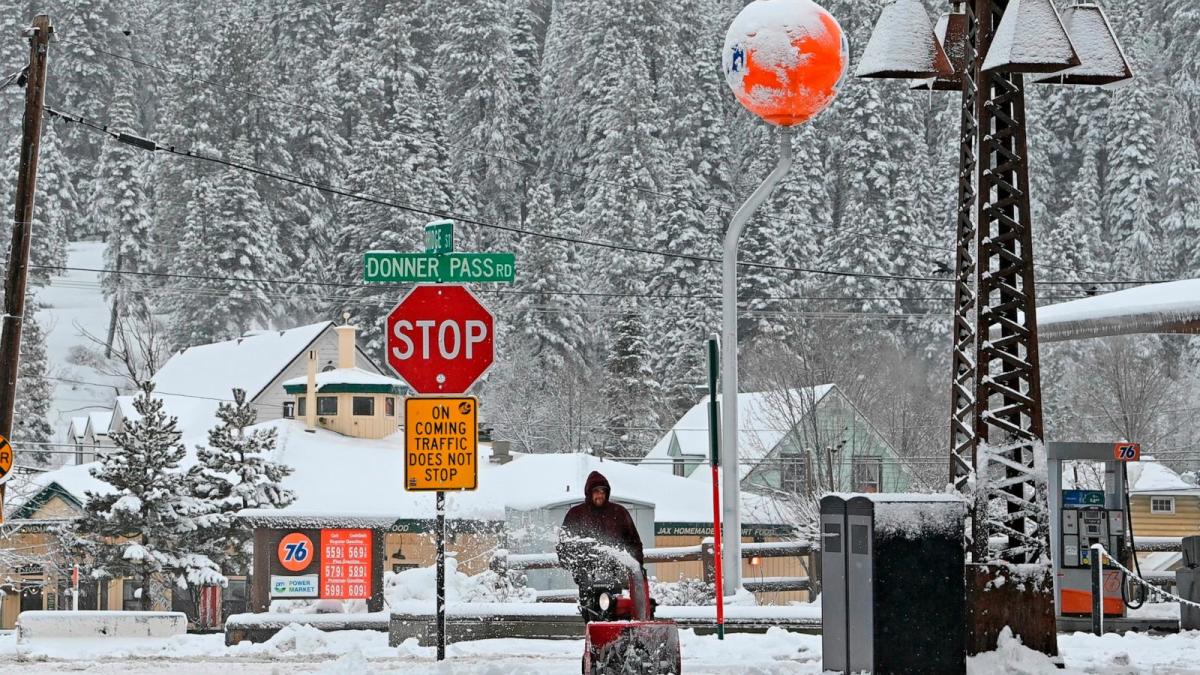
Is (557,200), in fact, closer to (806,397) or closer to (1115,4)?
(1115,4)

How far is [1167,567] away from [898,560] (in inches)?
1193

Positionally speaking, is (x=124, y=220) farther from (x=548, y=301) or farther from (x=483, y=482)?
(x=483, y=482)

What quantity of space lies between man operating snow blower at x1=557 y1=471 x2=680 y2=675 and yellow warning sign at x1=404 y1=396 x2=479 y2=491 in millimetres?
961

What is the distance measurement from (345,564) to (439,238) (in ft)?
47.8

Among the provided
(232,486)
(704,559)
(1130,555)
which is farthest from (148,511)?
(1130,555)

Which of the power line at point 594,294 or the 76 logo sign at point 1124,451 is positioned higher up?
the power line at point 594,294

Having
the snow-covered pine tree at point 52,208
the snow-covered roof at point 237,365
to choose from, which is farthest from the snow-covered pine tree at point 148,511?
the snow-covered pine tree at point 52,208

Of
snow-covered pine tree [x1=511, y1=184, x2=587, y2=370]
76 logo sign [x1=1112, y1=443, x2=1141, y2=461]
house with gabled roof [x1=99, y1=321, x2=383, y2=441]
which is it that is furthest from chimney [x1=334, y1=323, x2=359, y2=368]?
76 logo sign [x1=1112, y1=443, x2=1141, y2=461]

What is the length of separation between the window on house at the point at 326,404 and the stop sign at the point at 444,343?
41011 millimetres

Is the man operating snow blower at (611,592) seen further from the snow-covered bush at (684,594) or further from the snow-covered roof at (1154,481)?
the snow-covered roof at (1154,481)

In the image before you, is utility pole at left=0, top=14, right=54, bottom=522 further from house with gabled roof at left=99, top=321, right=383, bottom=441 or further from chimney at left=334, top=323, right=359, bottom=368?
house with gabled roof at left=99, top=321, right=383, bottom=441

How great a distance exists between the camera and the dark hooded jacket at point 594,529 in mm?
11430

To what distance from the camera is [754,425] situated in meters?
51.4

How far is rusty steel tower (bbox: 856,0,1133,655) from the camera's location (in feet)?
42.4
